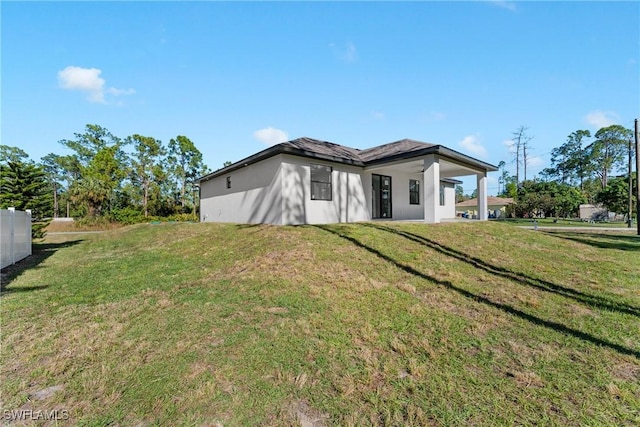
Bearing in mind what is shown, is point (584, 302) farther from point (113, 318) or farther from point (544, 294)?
point (113, 318)

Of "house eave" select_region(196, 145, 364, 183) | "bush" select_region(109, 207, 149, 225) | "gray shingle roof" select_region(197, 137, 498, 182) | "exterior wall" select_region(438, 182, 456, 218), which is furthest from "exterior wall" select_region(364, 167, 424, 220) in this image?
"bush" select_region(109, 207, 149, 225)

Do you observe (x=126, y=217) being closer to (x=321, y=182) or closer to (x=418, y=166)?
(x=321, y=182)

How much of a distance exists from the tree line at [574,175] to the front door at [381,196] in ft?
82.3

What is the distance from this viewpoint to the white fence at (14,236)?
6766mm

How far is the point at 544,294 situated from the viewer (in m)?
4.23

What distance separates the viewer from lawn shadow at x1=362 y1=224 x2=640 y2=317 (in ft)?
12.5

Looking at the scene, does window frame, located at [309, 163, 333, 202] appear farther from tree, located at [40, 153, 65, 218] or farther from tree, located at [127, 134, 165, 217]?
tree, located at [40, 153, 65, 218]

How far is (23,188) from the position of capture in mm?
9953

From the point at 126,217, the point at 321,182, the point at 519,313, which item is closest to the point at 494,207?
the point at 321,182

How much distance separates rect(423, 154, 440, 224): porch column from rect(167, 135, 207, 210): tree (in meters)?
30.9

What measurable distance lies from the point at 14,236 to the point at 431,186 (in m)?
12.7

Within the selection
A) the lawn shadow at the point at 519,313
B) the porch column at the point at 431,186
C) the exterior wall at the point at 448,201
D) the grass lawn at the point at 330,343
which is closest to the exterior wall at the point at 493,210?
the exterior wall at the point at 448,201

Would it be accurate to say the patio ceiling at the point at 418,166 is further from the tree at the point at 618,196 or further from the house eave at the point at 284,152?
the tree at the point at 618,196

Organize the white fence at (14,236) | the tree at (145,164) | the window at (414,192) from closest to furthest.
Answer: the white fence at (14,236) < the window at (414,192) < the tree at (145,164)
